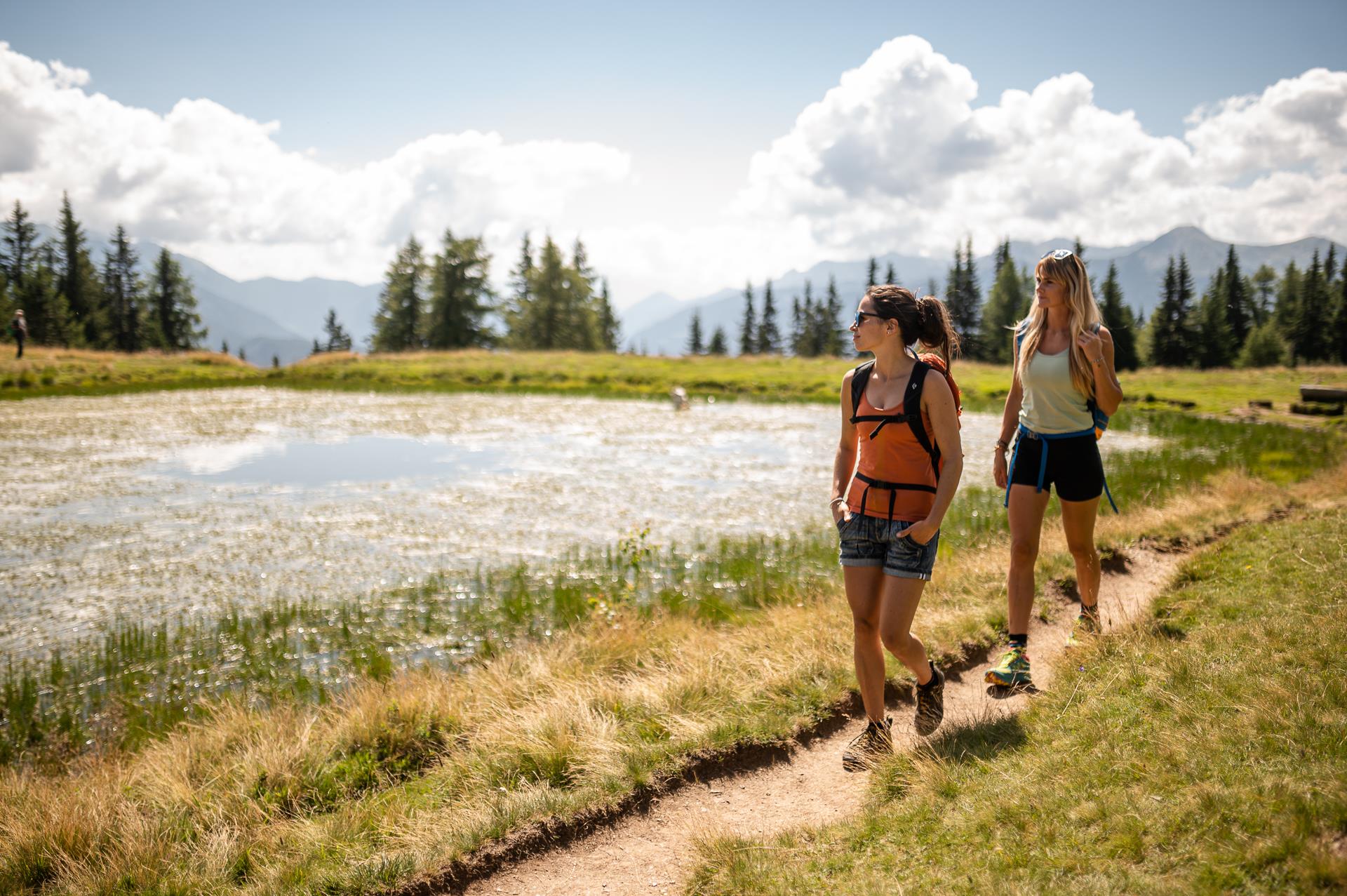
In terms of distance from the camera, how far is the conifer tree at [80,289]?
77.3 meters

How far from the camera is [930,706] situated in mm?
4840

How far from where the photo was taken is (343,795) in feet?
17.0

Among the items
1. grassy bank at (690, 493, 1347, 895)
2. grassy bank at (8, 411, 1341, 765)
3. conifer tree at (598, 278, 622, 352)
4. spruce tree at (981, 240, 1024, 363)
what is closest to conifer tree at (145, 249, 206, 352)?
conifer tree at (598, 278, 622, 352)

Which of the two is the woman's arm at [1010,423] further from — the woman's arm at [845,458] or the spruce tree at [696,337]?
the spruce tree at [696,337]

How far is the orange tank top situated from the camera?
14.1 ft

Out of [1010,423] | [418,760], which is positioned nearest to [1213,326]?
[1010,423]

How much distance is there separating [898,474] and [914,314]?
923mm

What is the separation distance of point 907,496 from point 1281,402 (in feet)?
121

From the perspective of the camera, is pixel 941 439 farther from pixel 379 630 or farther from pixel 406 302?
pixel 406 302

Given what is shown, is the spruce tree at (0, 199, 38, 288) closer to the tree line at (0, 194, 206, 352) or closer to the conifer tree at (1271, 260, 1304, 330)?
the tree line at (0, 194, 206, 352)

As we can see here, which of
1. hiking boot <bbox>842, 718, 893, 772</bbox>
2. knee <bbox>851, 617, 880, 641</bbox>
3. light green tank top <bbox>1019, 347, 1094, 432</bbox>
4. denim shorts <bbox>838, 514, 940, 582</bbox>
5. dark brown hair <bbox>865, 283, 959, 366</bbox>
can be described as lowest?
hiking boot <bbox>842, 718, 893, 772</bbox>

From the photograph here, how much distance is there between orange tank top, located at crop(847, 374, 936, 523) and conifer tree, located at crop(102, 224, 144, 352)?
322 ft

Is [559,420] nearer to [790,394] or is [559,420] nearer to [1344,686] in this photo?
[790,394]

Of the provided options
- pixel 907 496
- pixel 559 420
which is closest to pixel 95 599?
pixel 907 496
